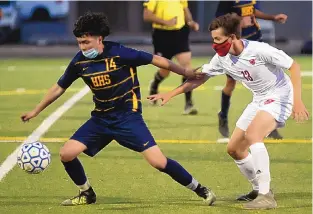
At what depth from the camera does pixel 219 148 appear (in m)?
12.6

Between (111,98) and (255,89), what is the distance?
52.4 inches

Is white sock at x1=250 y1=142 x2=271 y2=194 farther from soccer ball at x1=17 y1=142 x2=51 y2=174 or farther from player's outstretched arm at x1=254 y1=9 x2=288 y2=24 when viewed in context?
player's outstretched arm at x1=254 y1=9 x2=288 y2=24

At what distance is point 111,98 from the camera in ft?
29.6

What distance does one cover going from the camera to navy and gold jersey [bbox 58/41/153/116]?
29.5ft

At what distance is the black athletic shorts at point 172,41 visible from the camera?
53.5 feet

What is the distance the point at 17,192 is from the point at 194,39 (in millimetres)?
21646

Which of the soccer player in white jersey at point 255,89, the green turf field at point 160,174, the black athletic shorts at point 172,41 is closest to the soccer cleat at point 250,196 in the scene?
the soccer player in white jersey at point 255,89

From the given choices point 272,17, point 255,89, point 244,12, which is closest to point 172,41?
point 244,12

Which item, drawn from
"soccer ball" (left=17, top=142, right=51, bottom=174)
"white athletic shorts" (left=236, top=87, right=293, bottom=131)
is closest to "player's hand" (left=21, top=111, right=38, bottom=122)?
"soccer ball" (left=17, top=142, right=51, bottom=174)

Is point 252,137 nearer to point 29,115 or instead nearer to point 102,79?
point 102,79

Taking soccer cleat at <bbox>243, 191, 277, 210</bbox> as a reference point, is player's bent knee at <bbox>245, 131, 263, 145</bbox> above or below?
above

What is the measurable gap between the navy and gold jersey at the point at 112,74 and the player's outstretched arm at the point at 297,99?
1.25m

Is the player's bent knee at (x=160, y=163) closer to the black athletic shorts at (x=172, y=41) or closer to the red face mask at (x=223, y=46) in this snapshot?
the red face mask at (x=223, y=46)

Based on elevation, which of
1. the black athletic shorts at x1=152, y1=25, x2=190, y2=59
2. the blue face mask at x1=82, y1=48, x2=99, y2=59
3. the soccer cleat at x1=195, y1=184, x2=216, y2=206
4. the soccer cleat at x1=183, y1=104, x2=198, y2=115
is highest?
the blue face mask at x1=82, y1=48, x2=99, y2=59
